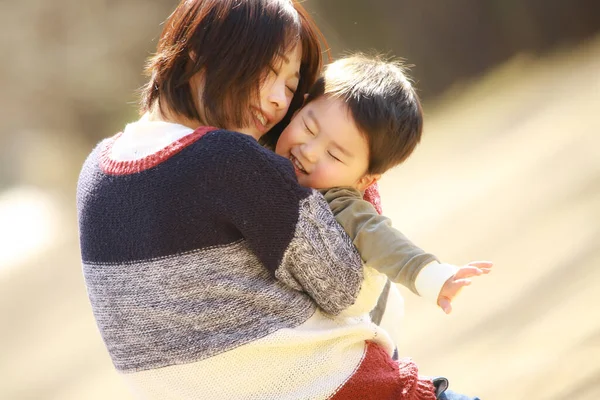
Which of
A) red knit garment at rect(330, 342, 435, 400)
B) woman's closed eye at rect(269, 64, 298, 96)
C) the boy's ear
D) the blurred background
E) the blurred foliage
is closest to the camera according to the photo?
red knit garment at rect(330, 342, 435, 400)

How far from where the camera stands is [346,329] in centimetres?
141

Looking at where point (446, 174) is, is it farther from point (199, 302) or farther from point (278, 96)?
point (199, 302)

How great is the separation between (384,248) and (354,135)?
0.92 ft

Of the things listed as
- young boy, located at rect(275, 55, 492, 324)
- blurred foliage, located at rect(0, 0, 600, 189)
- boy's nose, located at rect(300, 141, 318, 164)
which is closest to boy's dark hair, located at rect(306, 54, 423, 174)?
young boy, located at rect(275, 55, 492, 324)

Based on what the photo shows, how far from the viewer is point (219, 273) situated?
1.33 metres

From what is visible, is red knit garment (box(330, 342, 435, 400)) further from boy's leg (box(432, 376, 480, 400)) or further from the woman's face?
the woman's face

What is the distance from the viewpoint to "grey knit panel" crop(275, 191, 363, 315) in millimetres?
1319

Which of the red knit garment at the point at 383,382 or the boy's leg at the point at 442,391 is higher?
the red knit garment at the point at 383,382

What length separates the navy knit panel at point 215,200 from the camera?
130 centimetres

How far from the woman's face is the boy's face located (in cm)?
5

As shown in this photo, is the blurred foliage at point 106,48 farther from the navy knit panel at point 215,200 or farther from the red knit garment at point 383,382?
the navy knit panel at point 215,200

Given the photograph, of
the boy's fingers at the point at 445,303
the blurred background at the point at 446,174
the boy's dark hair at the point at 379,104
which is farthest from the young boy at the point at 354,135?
the blurred background at the point at 446,174

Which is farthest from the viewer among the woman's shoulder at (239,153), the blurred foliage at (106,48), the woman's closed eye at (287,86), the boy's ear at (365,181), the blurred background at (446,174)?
the blurred foliage at (106,48)

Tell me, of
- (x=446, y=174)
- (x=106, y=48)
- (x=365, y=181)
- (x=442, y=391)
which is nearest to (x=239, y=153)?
(x=365, y=181)
